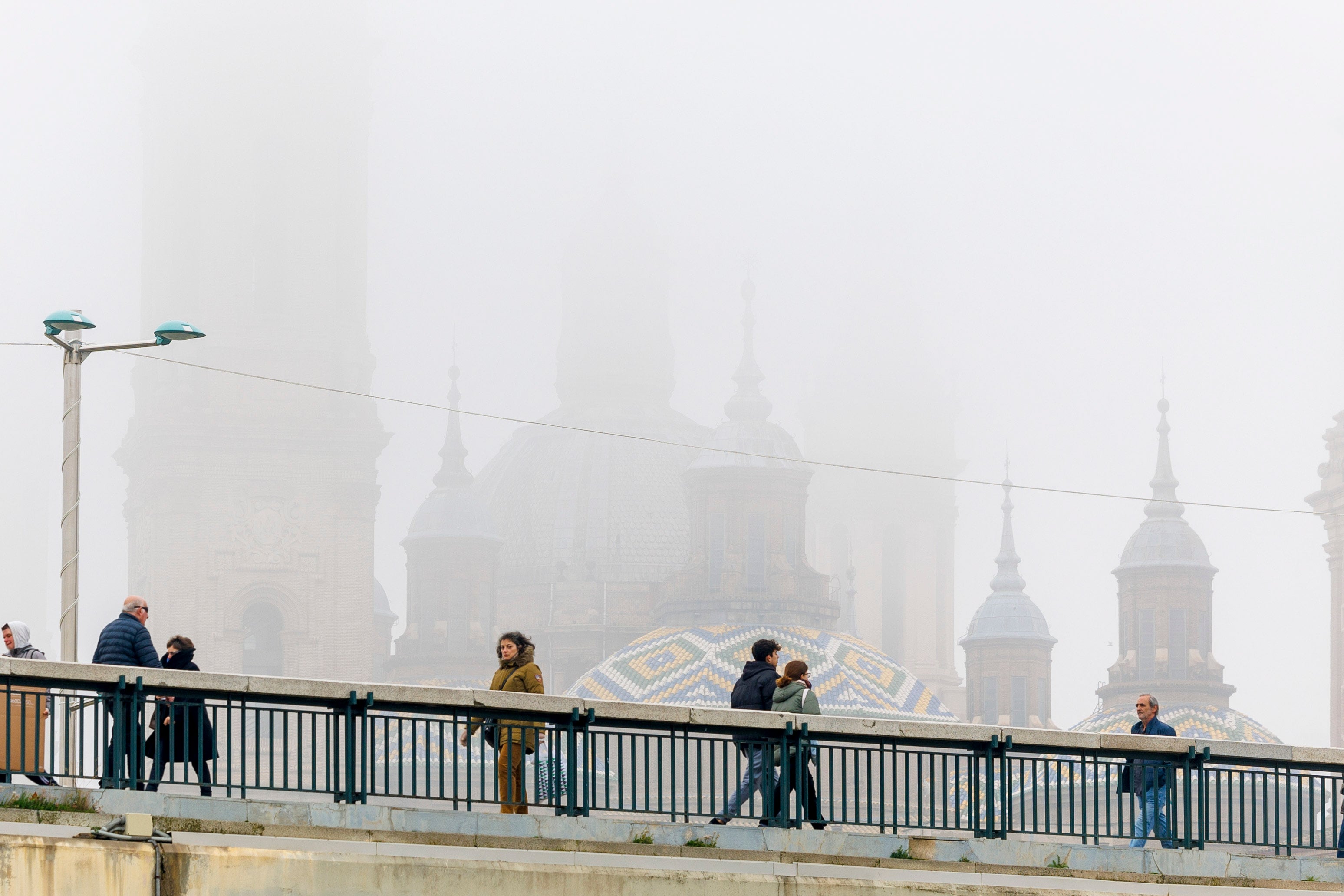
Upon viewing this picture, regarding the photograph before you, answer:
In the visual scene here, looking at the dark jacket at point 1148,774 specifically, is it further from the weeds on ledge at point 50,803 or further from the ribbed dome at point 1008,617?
the ribbed dome at point 1008,617

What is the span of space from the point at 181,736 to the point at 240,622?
8367 centimetres

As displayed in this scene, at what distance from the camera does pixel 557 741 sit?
13828 millimetres

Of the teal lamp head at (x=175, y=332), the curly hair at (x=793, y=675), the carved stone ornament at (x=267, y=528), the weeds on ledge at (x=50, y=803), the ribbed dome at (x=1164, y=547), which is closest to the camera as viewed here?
the weeds on ledge at (x=50, y=803)

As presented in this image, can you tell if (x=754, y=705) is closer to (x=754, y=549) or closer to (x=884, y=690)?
(x=884, y=690)

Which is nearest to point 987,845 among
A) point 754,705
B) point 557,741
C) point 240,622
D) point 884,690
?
point 754,705

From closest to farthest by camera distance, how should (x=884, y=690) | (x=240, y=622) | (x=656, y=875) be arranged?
1. (x=656, y=875)
2. (x=884, y=690)
3. (x=240, y=622)

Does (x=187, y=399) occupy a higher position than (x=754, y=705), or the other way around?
(x=187, y=399)

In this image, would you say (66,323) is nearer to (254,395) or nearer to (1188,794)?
(1188,794)

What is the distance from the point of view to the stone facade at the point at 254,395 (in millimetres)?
95312

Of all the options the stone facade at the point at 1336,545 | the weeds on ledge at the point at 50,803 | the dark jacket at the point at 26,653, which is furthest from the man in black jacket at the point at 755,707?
the stone facade at the point at 1336,545

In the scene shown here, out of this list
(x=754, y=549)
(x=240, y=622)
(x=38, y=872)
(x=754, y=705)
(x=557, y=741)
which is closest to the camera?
(x=38, y=872)

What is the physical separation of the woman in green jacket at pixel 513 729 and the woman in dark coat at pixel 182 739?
4.94ft

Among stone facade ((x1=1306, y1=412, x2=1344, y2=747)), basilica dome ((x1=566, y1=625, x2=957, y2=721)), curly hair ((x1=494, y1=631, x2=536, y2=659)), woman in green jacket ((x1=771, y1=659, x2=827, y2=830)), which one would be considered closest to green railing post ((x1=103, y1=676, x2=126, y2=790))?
curly hair ((x1=494, y1=631, x2=536, y2=659))

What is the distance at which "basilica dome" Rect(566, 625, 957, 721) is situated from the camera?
2726 inches
